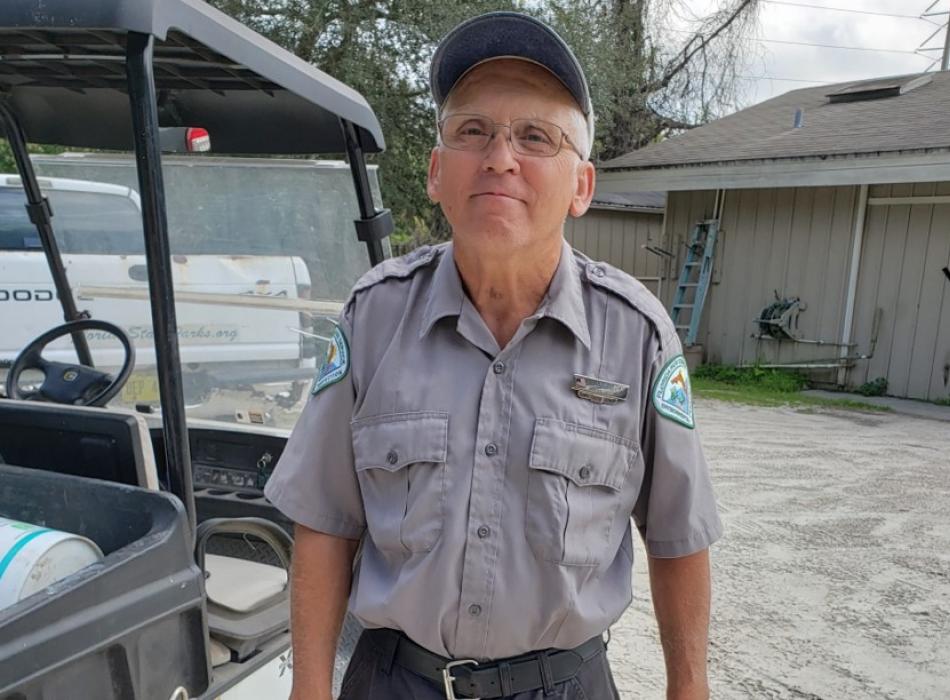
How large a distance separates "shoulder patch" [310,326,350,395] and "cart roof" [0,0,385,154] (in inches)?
28.3

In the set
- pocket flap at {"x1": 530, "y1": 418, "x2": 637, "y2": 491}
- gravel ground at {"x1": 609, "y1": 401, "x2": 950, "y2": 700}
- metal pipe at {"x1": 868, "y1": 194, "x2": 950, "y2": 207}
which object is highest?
metal pipe at {"x1": 868, "y1": 194, "x2": 950, "y2": 207}

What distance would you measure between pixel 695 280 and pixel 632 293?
10518 mm

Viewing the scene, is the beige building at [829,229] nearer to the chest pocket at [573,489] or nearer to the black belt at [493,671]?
the chest pocket at [573,489]

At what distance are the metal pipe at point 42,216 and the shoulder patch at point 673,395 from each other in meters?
2.26

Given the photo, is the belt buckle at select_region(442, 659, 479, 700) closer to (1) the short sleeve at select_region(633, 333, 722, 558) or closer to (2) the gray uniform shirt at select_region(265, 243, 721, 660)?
(2) the gray uniform shirt at select_region(265, 243, 721, 660)

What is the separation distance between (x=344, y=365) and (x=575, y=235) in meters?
14.0

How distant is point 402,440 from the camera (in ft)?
4.66

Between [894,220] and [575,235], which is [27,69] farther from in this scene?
[575,235]

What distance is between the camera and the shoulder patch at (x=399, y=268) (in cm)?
159

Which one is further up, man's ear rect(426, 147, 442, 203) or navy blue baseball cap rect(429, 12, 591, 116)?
navy blue baseball cap rect(429, 12, 591, 116)

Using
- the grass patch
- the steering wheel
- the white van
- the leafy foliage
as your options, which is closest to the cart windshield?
the white van

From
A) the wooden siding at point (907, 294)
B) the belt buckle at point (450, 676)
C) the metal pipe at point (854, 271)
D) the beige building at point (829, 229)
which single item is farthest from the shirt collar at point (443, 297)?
the metal pipe at point (854, 271)

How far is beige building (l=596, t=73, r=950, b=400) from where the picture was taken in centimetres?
905

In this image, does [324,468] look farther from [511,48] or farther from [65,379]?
[65,379]
